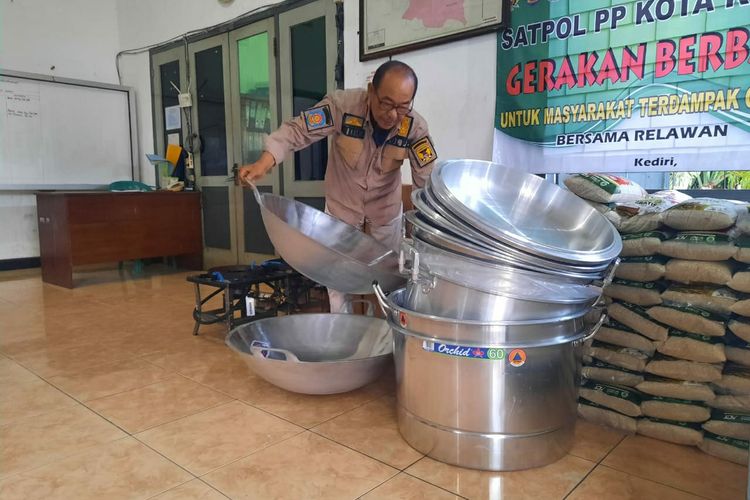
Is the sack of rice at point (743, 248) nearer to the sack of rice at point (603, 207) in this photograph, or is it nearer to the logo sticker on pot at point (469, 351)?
the sack of rice at point (603, 207)

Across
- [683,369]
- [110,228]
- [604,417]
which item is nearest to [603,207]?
[683,369]

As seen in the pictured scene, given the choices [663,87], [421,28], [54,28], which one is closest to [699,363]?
[663,87]

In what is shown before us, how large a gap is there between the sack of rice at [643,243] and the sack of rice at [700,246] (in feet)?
0.06

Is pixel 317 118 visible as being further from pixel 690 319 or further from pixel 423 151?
pixel 690 319

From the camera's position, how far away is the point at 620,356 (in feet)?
4.99

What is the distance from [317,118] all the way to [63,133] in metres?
3.78

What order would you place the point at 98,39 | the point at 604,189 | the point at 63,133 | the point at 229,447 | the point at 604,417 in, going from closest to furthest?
the point at 229,447 < the point at 604,417 < the point at 604,189 < the point at 63,133 < the point at 98,39

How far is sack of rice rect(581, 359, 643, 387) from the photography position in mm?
1496

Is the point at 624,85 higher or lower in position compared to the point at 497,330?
higher

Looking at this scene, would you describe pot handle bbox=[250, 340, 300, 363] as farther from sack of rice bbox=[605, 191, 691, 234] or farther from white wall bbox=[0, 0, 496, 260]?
white wall bbox=[0, 0, 496, 260]

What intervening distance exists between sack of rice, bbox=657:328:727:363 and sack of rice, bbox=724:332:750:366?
3cm

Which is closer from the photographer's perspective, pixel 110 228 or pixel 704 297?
pixel 704 297

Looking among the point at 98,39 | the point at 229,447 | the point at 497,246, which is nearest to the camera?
the point at 497,246

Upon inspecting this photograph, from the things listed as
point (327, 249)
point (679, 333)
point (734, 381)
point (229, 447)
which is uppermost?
point (327, 249)
